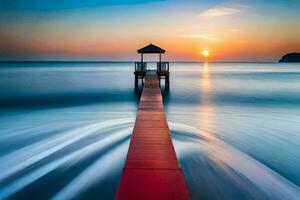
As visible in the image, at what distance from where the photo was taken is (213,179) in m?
7.28

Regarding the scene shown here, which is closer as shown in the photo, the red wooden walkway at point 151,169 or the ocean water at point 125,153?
the red wooden walkway at point 151,169

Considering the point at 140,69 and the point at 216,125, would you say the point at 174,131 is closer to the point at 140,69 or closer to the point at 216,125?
the point at 216,125

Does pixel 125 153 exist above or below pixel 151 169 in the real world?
below

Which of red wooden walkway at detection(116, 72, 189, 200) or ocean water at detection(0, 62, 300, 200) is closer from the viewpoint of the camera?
red wooden walkway at detection(116, 72, 189, 200)

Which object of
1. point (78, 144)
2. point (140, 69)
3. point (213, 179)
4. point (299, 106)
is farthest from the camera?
point (140, 69)

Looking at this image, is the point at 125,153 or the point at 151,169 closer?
the point at 151,169

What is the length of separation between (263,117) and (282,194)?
35.6 ft

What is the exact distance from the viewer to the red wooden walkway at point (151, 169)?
137 inches

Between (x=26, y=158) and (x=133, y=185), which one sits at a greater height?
(x=133, y=185)

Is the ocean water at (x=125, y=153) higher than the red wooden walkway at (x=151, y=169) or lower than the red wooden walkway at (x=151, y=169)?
lower

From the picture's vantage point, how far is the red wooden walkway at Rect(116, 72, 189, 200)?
3475 millimetres

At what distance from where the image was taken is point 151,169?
14.1 feet

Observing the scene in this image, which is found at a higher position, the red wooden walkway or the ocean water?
the red wooden walkway

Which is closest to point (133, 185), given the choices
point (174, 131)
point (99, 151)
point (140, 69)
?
point (99, 151)
